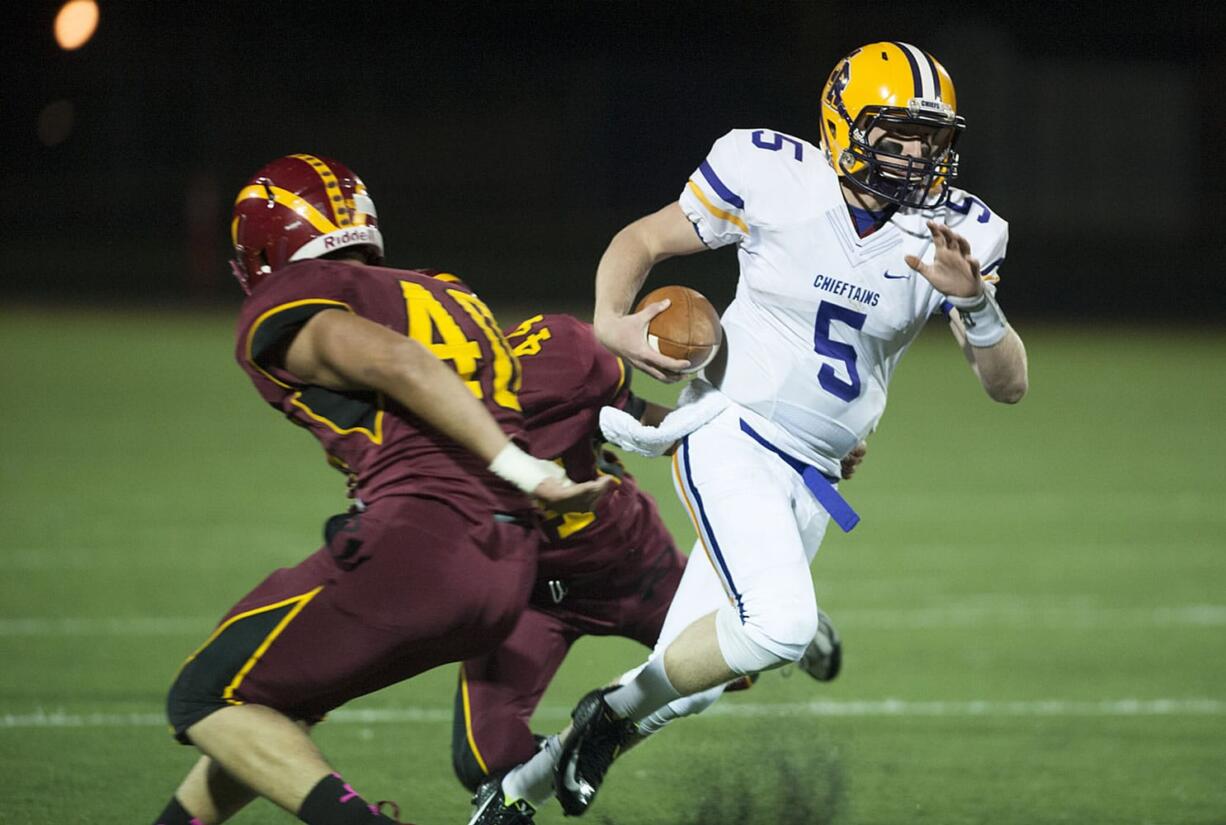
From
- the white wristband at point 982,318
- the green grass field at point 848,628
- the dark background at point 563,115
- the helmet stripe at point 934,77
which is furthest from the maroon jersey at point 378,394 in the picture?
the dark background at point 563,115

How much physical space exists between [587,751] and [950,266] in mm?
1487

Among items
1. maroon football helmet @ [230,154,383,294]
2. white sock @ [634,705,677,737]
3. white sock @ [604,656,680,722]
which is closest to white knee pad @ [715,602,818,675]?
white sock @ [604,656,680,722]

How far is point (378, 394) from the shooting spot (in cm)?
339

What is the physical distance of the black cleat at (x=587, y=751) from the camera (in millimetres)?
3990

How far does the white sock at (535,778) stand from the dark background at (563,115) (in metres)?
21.3

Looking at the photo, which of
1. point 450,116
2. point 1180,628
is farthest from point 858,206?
point 450,116

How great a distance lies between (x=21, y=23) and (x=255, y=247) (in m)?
27.7

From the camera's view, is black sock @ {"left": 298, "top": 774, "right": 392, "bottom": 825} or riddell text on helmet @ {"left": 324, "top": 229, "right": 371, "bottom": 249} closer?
black sock @ {"left": 298, "top": 774, "right": 392, "bottom": 825}

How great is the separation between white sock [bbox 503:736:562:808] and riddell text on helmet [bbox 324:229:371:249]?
135 cm

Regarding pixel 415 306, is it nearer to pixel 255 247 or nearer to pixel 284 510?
pixel 255 247

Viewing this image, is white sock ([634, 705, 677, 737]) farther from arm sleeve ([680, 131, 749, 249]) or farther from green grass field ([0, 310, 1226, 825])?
arm sleeve ([680, 131, 749, 249])

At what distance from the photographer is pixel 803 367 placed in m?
4.12

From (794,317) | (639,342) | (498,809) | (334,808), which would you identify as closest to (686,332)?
(639,342)

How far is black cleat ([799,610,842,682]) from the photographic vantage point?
477 centimetres
